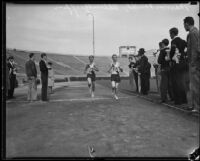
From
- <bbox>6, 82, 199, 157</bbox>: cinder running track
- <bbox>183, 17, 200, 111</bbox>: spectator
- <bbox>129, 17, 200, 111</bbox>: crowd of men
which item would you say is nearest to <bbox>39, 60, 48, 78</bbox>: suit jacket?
<bbox>6, 82, 199, 157</bbox>: cinder running track

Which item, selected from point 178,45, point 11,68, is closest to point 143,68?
point 178,45

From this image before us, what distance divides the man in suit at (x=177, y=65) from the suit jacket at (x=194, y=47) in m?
1.23

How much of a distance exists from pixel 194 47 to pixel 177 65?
1.58 m

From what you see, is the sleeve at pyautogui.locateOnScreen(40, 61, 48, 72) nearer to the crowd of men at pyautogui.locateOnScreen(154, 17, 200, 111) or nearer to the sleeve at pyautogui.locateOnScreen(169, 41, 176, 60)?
the crowd of men at pyautogui.locateOnScreen(154, 17, 200, 111)

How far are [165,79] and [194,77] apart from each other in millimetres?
2412

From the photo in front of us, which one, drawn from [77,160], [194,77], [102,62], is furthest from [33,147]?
[102,62]

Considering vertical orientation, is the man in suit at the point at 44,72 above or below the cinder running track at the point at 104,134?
above

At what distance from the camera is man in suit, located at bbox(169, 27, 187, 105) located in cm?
838

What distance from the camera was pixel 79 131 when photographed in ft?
18.2

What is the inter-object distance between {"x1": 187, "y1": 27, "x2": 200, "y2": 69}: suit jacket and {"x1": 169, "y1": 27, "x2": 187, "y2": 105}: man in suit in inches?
48.4

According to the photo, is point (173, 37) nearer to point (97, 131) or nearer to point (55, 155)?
point (97, 131)

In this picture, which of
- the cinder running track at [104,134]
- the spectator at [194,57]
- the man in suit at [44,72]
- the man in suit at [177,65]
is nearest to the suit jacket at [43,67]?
the man in suit at [44,72]

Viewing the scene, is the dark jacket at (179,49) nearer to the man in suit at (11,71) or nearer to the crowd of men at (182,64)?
the crowd of men at (182,64)

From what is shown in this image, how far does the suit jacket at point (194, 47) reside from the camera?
6.93m
